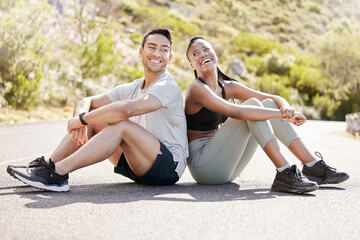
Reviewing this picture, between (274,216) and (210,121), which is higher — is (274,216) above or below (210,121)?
below

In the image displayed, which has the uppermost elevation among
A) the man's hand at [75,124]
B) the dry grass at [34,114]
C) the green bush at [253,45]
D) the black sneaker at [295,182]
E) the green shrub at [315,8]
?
the green shrub at [315,8]

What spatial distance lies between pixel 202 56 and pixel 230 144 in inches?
36.9

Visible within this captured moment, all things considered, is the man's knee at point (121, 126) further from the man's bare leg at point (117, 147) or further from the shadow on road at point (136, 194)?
the shadow on road at point (136, 194)

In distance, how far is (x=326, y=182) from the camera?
15.6ft

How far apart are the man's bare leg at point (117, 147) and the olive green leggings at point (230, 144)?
0.58 meters

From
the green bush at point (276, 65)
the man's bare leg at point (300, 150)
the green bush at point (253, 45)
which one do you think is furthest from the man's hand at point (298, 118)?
the green bush at point (253, 45)

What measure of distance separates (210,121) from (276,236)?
76.5 inches

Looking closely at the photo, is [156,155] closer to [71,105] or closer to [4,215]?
[4,215]

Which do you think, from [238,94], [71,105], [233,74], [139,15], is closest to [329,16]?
[139,15]

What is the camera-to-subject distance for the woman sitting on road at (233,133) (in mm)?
4344

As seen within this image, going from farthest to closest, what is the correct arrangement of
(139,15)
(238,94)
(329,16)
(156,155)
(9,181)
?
(329,16) → (139,15) → (238,94) → (9,181) → (156,155)

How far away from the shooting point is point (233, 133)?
14.7 ft

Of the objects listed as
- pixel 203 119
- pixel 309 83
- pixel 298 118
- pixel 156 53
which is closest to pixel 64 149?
pixel 156 53

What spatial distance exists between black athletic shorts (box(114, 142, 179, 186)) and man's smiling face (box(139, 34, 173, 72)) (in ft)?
2.44
